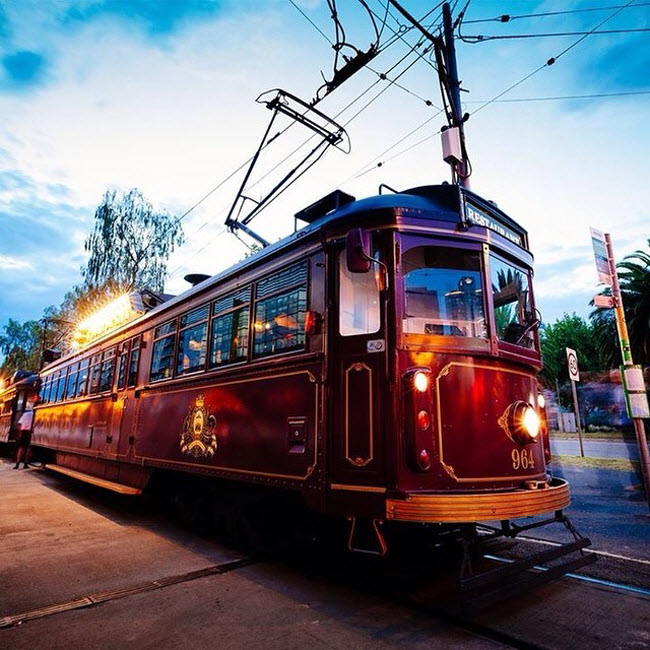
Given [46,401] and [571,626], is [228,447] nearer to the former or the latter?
[571,626]

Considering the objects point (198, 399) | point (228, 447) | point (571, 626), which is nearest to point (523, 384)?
point (571, 626)

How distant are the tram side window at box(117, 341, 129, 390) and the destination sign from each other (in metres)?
6.70

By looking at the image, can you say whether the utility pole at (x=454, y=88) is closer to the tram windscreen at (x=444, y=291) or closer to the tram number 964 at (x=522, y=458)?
the tram windscreen at (x=444, y=291)

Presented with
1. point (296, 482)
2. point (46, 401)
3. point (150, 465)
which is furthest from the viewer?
point (46, 401)

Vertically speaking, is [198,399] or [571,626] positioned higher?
[198,399]

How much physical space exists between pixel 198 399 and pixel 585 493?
25.0ft

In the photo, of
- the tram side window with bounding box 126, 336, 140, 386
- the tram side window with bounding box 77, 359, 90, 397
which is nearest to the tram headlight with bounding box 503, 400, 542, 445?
the tram side window with bounding box 126, 336, 140, 386

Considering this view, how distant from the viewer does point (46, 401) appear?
14.5 m

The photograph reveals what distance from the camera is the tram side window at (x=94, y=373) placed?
392 inches

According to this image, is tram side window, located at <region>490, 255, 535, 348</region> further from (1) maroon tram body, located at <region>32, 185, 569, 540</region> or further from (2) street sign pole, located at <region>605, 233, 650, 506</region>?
(2) street sign pole, located at <region>605, 233, 650, 506</region>

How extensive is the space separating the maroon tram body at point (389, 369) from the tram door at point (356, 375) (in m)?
0.01

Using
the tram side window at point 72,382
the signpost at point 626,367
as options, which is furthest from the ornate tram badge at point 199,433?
the tram side window at point 72,382

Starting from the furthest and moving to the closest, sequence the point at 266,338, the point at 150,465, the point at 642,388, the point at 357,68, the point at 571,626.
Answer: the point at 642,388 → the point at 150,465 → the point at 357,68 → the point at 266,338 → the point at 571,626

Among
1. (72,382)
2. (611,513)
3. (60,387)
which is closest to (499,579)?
(611,513)
